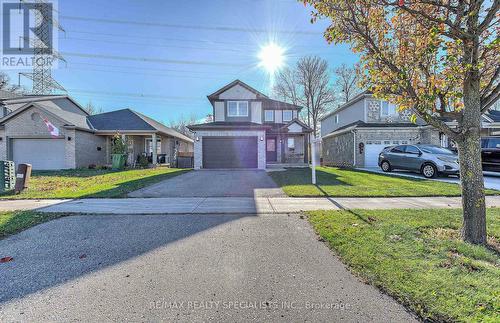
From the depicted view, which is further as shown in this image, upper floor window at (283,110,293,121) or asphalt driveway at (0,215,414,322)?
upper floor window at (283,110,293,121)

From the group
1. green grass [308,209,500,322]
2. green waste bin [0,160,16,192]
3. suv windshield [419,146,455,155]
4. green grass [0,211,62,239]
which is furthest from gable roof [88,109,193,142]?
green grass [308,209,500,322]

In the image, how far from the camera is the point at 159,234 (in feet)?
14.1

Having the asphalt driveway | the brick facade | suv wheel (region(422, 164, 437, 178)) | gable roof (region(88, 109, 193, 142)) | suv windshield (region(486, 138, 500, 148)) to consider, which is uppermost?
gable roof (region(88, 109, 193, 142))

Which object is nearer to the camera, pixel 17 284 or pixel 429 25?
pixel 17 284

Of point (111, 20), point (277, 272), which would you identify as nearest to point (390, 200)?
point (277, 272)

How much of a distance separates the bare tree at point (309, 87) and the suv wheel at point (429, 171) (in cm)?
2096

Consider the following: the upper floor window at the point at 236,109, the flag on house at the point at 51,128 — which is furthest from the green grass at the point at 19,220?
the upper floor window at the point at 236,109

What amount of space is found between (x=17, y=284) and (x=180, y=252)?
70.9 inches

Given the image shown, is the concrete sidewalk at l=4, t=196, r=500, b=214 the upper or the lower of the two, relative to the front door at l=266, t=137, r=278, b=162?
lower

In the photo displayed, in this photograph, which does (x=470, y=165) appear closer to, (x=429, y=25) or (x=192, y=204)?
(x=429, y=25)

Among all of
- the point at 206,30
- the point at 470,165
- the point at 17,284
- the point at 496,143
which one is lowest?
the point at 17,284

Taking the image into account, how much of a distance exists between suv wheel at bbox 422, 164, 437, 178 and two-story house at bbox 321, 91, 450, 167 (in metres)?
5.49

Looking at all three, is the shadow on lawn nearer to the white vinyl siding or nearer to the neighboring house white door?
the neighboring house white door

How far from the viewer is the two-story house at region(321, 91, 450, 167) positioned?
1747 cm
